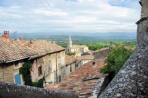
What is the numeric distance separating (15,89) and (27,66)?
11.4 meters

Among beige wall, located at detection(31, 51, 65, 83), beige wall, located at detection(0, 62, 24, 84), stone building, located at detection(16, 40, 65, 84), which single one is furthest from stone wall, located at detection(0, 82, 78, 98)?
beige wall, located at detection(31, 51, 65, 83)

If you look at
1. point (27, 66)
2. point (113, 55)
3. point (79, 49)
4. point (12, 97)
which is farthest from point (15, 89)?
point (79, 49)

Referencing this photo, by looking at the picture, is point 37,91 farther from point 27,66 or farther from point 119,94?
point 27,66

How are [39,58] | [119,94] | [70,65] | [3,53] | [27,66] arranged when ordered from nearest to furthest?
[119,94] < [3,53] < [27,66] < [39,58] < [70,65]

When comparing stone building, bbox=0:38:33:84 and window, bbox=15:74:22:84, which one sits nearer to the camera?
stone building, bbox=0:38:33:84

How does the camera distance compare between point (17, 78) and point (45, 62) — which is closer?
point (17, 78)

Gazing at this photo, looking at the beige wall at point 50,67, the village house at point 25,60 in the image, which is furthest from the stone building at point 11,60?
the beige wall at point 50,67

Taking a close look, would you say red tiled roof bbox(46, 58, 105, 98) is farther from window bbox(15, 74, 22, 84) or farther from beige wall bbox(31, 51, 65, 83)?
beige wall bbox(31, 51, 65, 83)

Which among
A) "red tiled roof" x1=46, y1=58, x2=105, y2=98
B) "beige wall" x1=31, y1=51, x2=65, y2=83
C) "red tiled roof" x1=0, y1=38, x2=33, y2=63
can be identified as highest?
"red tiled roof" x1=0, y1=38, x2=33, y2=63

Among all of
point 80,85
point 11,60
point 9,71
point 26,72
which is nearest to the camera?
point 80,85

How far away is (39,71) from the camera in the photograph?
53.5 feet

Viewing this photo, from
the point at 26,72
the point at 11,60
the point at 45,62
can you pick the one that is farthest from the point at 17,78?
the point at 45,62

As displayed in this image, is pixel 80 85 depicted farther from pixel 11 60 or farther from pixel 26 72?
pixel 26 72

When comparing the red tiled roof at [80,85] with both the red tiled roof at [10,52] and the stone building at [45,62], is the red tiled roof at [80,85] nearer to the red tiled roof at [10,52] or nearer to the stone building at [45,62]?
the red tiled roof at [10,52]
